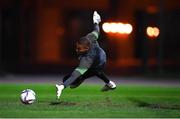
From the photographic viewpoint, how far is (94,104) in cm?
1706

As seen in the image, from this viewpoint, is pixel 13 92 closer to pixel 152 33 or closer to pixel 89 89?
pixel 89 89

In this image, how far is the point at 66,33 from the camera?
46750 mm

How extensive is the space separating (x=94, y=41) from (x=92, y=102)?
1.56 metres

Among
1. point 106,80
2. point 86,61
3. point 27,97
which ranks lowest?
point 27,97

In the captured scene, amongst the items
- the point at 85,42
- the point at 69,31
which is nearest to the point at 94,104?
the point at 85,42

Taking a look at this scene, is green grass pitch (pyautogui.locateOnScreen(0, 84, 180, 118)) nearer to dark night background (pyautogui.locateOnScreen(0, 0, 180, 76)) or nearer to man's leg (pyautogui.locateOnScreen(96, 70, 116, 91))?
man's leg (pyautogui.locateOnScreen(96, 70, 116, 91))

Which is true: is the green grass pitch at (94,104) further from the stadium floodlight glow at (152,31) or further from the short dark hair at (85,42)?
the stadium floodlight glow at (152,31)

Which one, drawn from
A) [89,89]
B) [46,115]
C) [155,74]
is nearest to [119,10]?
[155,74]

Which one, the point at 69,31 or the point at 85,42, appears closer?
the point at 85,42

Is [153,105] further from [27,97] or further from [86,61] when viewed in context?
[27,97]

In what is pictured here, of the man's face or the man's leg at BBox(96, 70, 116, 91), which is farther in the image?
the man's leg at BBox(96, 70, 116, 91)

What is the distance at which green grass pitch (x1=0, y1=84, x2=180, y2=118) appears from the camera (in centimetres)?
1496

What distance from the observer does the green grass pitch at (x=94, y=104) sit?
1496 centimetres

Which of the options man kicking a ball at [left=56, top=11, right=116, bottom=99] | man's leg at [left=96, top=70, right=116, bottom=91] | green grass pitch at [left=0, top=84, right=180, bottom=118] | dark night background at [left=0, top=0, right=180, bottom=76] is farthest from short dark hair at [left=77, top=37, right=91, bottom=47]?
dark night background at [left=0, top=0, right=180, bottom=76]
